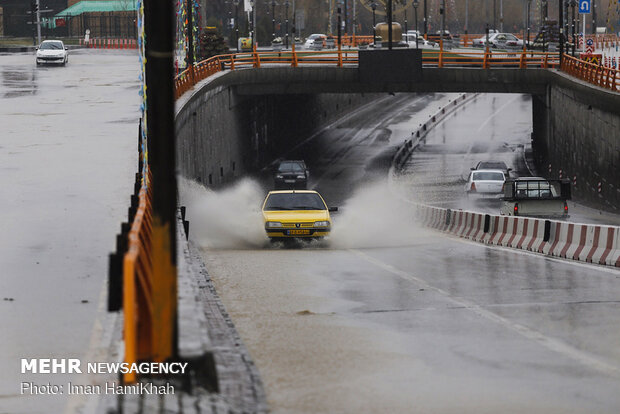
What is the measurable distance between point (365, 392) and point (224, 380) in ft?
4.09

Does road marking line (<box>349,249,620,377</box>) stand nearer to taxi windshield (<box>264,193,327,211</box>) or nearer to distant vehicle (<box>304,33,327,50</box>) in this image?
taxi windshield (<box>264,193,327,211</box>)

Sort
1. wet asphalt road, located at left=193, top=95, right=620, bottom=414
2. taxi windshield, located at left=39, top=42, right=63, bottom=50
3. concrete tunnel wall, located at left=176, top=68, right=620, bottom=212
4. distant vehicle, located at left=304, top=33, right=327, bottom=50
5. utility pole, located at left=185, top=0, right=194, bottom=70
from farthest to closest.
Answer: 1. distant vehicle, located at left=304, top=33, right=327, bottom=50
2. taxi windshield, located at left=39, top=42, right=63, bottom=50
3. utility pole, located at left=185, top=0, right=194, bottom=70
4. concrete tunnel wall, located at left=176, top=68, right=620, bottom=212
5. wet asphalt road, located at left=193, top=95, right=620, bottom=414

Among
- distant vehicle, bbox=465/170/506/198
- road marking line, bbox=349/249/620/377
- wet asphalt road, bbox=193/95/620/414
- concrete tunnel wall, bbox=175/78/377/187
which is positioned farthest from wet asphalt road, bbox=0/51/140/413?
distant vehicle, bbox=465/170/506/198

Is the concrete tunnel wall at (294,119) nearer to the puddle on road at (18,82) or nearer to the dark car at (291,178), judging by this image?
the dark car at (291,178)

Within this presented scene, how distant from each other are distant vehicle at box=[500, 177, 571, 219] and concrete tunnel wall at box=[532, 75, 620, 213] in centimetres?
579

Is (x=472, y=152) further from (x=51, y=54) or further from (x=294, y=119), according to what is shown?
(x=51, y=54)

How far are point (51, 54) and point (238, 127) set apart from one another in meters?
12.2

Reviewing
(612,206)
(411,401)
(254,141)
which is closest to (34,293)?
(411,401)

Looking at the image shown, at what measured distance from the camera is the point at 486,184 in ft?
174

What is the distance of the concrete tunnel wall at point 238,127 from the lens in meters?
43.8

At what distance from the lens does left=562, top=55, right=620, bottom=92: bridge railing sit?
4294 centimetres

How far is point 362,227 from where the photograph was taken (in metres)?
32.9

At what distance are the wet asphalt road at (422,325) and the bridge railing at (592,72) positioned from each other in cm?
1767

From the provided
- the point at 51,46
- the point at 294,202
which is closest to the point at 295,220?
the point at 294,202
